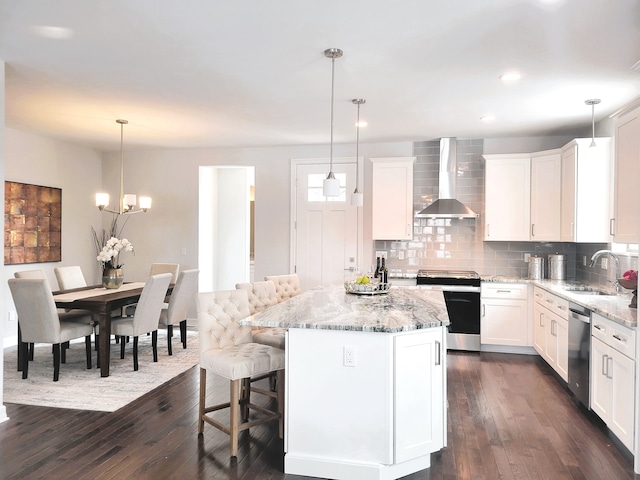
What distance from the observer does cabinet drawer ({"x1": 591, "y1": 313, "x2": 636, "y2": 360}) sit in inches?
111

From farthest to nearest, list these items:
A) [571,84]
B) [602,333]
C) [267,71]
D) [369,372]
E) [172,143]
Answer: [172,143] → [571,84] → [267,71] → [602,333] → [369,372]

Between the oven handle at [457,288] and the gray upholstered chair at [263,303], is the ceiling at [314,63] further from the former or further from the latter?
the oven handle at [457,288]

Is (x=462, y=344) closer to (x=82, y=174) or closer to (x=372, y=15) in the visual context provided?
(x=372, y=15)

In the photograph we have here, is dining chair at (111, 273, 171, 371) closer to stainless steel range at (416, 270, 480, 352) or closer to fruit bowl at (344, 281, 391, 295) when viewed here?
fruit bowl at (344, 281, 391, 295)

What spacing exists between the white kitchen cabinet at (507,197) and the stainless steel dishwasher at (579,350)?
1.89 m

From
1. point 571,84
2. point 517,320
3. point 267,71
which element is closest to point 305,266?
point 517,320

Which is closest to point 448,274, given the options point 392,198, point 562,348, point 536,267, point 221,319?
point 536,267

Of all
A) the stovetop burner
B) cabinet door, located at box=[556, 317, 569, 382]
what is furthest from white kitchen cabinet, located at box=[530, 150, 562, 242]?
cabinet door, located at box=[556, 317, 569, 382]

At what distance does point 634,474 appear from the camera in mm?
2723

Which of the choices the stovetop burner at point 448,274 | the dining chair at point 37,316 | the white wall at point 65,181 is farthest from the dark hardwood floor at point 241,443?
the white wall at point 65,181

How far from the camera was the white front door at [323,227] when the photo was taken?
643 cm

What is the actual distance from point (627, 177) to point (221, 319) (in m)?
3.06

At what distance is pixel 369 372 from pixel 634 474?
66.7 inches

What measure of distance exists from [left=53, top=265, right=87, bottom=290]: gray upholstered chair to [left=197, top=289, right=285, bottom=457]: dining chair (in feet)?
10.7
